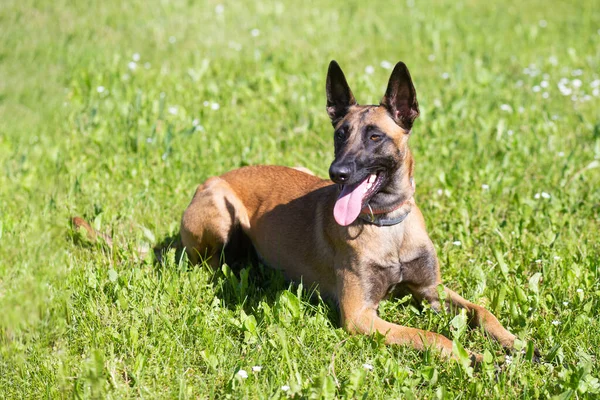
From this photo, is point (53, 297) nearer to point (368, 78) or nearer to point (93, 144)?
point (93, 144)

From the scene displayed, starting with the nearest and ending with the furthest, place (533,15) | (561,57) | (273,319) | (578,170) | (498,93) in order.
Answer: (273,319) → (578,170) → (498,93) → (561,57) → (533,15)

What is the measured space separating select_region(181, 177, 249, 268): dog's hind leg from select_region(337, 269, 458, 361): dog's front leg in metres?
1.13

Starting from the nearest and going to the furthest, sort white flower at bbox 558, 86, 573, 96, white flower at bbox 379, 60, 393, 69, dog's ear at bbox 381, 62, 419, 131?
dog's ear at bbox 381, 62, 419, 131 < white flower at bbox 558, 86, 573, 96 < white flower at bbox 379, 60, 393, 69

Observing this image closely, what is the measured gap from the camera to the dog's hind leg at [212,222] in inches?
207

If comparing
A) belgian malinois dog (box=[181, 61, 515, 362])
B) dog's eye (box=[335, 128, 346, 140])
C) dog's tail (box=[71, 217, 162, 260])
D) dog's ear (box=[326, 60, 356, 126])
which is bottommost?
dog's tail (box=[71, 217, 162, 260])

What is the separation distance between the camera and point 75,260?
16.1ft

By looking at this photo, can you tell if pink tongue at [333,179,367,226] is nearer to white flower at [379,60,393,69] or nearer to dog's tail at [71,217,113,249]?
dog's tail at [71,217,113,249]

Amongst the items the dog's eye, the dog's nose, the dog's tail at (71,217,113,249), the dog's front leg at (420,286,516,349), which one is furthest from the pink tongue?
the dog's tail at (71,217,113,249)

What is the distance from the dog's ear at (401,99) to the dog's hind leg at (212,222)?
1.46 meters

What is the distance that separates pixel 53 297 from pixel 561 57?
7815mm

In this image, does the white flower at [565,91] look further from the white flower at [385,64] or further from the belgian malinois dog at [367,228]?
the belgian malinois dog at [367,228]

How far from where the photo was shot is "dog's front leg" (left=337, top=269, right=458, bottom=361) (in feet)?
13.2

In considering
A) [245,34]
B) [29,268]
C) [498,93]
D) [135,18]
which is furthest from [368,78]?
[29,268]

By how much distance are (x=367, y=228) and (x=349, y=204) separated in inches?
11.3
